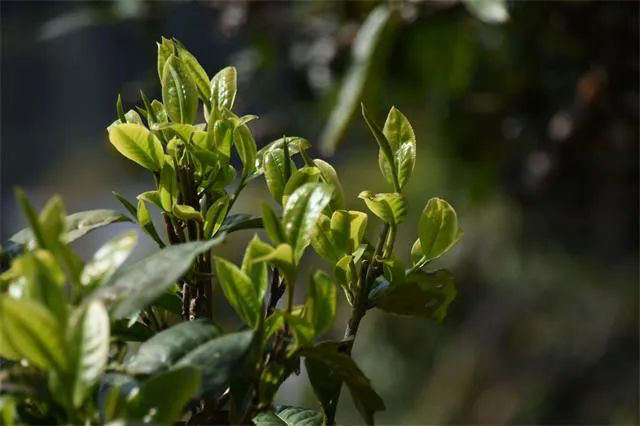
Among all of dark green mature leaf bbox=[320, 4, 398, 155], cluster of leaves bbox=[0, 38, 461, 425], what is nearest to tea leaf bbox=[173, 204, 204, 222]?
cluster of leaves bbox=[0, 38, 461, 425]

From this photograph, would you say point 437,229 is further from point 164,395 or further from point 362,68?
point 362,68

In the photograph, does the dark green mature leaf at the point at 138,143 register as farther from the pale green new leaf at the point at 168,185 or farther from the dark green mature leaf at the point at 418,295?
the dark green mature leaf at the point at 418,295

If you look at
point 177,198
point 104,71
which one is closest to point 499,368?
point 177,198

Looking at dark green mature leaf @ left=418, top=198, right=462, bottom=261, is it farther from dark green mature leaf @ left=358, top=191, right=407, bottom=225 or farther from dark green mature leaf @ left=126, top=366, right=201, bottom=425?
dark green mature leaf @ left=126, top=366, right=201, bottom=425

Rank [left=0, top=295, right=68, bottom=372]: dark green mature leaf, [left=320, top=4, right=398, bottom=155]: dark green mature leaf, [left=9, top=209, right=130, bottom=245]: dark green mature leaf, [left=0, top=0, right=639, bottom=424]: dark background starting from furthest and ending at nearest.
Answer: [left=0, top=0, right=639, bottom=424]: dark background → [left=320, top=4, right=398, bottom=155]: dark green mature leaf → [left=9, top=209, right=130, bottom=245]: dark green mature leaf → [left=0, top=295, right=68, bottom=372]: dark green mature leaf

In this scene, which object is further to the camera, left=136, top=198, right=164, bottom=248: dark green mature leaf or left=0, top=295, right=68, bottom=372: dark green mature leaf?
left=136, top=198, right=164, bottom=248: dark green mature leaf

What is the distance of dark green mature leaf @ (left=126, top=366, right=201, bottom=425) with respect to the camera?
1.04ft

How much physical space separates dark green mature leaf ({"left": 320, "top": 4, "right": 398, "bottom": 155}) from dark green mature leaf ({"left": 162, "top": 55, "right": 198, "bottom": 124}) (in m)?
0.66

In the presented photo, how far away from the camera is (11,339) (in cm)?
31

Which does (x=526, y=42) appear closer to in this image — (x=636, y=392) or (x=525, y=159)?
(x=525, y=159)

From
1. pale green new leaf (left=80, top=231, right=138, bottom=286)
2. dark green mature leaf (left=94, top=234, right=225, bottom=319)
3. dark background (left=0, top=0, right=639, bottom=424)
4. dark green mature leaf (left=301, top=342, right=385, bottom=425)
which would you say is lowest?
dark background (left=0, top=0, right=639, bottom=424)

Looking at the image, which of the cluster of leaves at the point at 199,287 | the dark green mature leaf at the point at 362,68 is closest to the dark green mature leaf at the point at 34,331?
the cluster of leaves at the point at 199,287

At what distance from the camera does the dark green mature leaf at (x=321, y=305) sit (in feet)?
1.21

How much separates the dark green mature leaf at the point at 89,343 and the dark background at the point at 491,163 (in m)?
0.84
